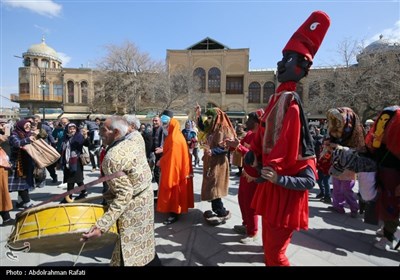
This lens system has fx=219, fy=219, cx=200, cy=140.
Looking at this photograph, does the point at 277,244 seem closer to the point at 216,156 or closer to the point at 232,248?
the point at 232,248

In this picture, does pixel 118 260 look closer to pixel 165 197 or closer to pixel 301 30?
pixel 165 197

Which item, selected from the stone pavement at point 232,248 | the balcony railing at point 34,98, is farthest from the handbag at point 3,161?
the balcony railing at point 34,98

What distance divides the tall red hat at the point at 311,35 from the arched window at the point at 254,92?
113 feet

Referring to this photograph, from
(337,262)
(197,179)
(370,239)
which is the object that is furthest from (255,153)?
(197,179)

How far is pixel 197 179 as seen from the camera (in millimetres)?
7207

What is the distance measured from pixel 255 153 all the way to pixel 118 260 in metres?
1.68

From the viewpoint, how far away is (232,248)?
309cm

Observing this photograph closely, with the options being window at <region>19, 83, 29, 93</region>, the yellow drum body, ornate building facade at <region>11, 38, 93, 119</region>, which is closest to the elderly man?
the yellow drum body

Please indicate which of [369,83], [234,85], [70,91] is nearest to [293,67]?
[369,83]

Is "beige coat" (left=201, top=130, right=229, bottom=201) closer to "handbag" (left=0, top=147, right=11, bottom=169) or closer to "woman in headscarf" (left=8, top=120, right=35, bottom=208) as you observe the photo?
"handbag" (left=0, top=147, right=11, bottom=169)

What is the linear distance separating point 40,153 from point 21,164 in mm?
374

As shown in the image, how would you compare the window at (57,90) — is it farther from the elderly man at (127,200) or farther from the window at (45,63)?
the elderly man at (127,200)

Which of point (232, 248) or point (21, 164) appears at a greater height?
point (21, 164)

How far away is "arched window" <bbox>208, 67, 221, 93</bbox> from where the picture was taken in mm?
34625
